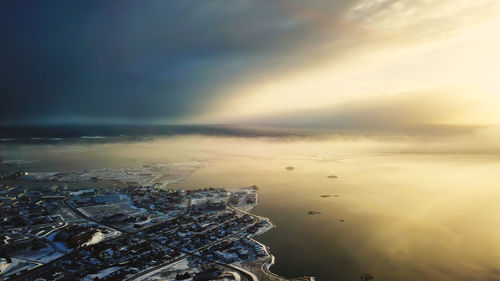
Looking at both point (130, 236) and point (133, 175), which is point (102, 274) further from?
point (133, 175)

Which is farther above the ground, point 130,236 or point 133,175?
point 133,175

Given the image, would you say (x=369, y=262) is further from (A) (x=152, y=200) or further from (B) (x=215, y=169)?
(B) (x=215, y=169)

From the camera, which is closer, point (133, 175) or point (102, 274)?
point (102, 274)

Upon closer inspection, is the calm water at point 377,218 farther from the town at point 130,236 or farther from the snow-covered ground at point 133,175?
the snow-covered ground at point 133,175

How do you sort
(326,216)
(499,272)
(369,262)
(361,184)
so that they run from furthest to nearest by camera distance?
(361,184) < (326,216) < (369,262) < (499,272)

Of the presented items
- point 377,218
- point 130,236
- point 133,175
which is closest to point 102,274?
point 130,236

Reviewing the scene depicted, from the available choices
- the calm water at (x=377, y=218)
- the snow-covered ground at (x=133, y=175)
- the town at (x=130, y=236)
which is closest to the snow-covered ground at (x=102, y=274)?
the town at (x=130, y=236)

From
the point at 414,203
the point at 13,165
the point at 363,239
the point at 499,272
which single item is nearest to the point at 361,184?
the point at 414,203

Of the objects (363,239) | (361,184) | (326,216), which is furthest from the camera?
(361,184)

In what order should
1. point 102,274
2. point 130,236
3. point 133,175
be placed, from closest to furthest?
point 102,274
point 130,236
point 133,175

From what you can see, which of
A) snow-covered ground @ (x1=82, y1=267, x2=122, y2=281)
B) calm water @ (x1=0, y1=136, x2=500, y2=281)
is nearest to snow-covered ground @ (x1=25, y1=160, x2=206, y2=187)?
calm water @ (x1=0, y1=136, x2=500, y2=281)

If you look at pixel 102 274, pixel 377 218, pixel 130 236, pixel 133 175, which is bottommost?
pixel 377 218
